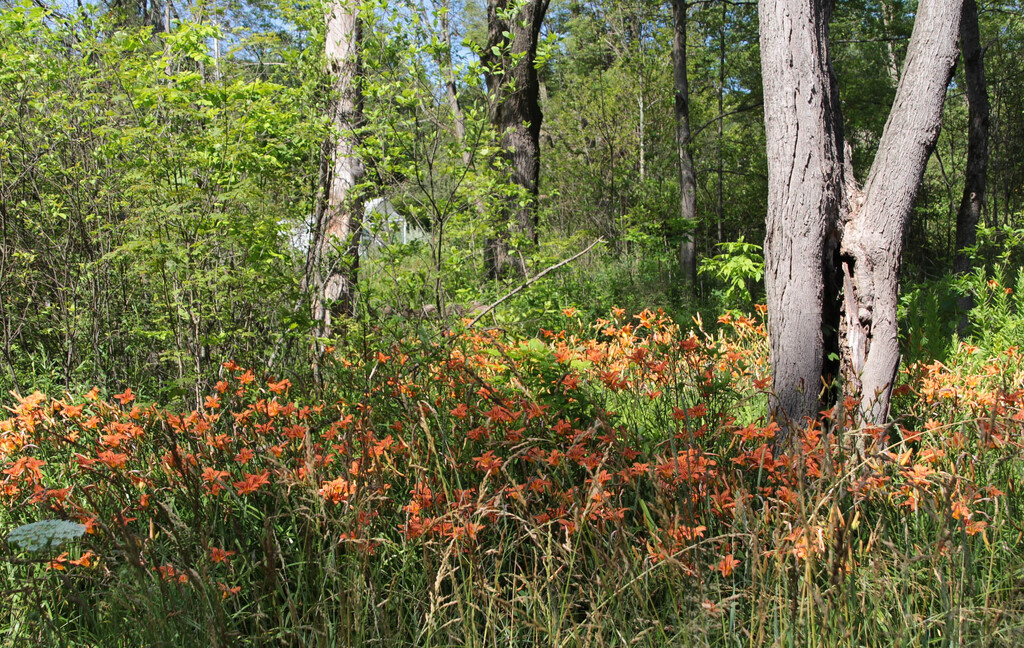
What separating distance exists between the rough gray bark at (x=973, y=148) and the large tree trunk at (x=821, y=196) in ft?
15.1

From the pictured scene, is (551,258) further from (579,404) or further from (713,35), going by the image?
(713,35)

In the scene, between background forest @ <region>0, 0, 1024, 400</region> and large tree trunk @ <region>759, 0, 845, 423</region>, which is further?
background forest @ <region>0, 0, 1024, 400</region>

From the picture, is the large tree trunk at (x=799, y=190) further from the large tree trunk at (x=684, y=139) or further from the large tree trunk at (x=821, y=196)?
the large tree trunk at (x=684, y=139)

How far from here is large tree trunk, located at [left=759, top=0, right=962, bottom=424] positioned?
331 centimetres

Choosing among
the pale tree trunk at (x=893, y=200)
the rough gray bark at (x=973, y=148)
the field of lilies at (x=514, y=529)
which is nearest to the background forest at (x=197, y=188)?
the field of lilies at (x=514, y=529)

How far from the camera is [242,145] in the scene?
11.8ft

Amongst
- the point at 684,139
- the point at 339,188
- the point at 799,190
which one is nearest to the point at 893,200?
the point at 799,190

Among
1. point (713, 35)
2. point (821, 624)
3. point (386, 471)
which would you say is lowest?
point (821, 624)

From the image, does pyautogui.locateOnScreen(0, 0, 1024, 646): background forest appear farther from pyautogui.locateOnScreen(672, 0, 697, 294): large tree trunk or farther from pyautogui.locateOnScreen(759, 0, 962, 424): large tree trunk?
pyautogui.locateOnScreen(672, 0, 697, 294): large tree trunk

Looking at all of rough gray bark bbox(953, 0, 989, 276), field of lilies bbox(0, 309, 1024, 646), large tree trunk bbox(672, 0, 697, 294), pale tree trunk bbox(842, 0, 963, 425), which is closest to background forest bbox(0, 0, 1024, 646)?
field of lilies bbox(0, 309, 1024, 646)

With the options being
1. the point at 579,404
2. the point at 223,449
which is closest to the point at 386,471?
the point at 223,449

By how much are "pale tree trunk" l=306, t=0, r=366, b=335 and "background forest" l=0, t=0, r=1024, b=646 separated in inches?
1.5

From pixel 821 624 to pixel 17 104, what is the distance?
181 inches

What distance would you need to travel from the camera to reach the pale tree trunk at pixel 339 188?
393cm
